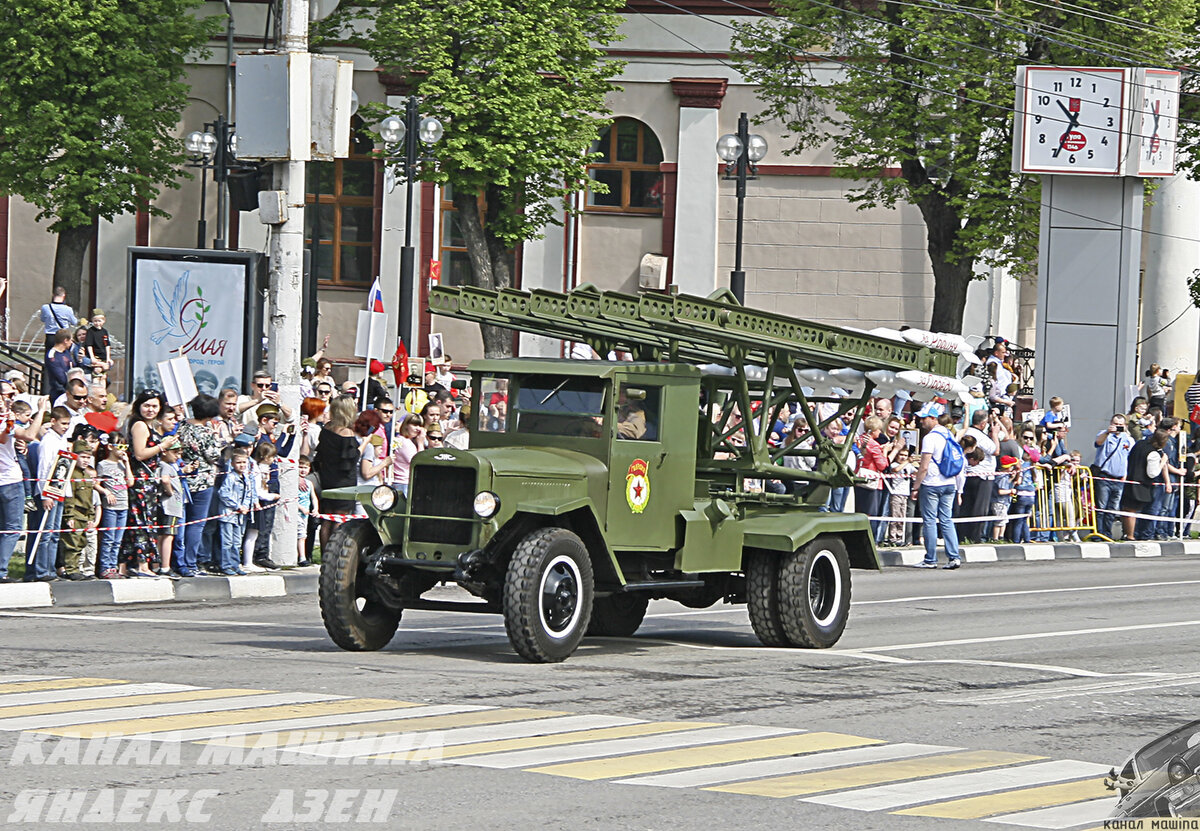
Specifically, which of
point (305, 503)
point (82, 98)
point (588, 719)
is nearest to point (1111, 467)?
point (305, 503)

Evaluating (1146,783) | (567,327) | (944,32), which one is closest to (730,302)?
(567,327)

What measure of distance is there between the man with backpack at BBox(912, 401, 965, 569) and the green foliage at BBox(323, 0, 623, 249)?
18.1m

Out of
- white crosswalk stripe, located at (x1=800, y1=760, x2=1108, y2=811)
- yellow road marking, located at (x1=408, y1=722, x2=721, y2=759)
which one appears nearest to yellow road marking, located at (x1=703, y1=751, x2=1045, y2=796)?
white crosswalk stripe, located at (x1=800, y1=760, x2=1108, y2=811)

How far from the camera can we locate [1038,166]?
105 ft

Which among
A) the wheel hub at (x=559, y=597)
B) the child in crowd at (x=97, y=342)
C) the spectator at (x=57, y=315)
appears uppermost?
the spectator at (x=57, y=315)

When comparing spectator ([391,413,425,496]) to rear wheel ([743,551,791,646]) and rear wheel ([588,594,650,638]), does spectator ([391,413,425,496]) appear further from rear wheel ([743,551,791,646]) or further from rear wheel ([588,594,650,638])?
rear wheel ([743,551,791,646])

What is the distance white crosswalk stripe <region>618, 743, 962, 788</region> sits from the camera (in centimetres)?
885

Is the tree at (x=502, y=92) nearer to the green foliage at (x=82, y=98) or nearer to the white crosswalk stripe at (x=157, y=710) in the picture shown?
the green foliage at (x=82, y=98)

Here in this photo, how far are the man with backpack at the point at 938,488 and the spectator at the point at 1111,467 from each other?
205 inches

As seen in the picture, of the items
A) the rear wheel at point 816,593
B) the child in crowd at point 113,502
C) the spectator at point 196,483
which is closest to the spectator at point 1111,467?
the rear wheel at point 816,593

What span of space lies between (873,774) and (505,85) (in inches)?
1285

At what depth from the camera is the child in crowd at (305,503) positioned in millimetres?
20250

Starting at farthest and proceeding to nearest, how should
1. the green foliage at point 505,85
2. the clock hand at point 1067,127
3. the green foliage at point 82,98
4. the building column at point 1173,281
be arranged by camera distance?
the building column at point 1173,281
the green foliage at point 82,98
the green foliage at point 505,85
the clock hand at point 1067,127

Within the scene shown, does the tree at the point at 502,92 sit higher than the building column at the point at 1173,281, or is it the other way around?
the tree at the point at 502,92
